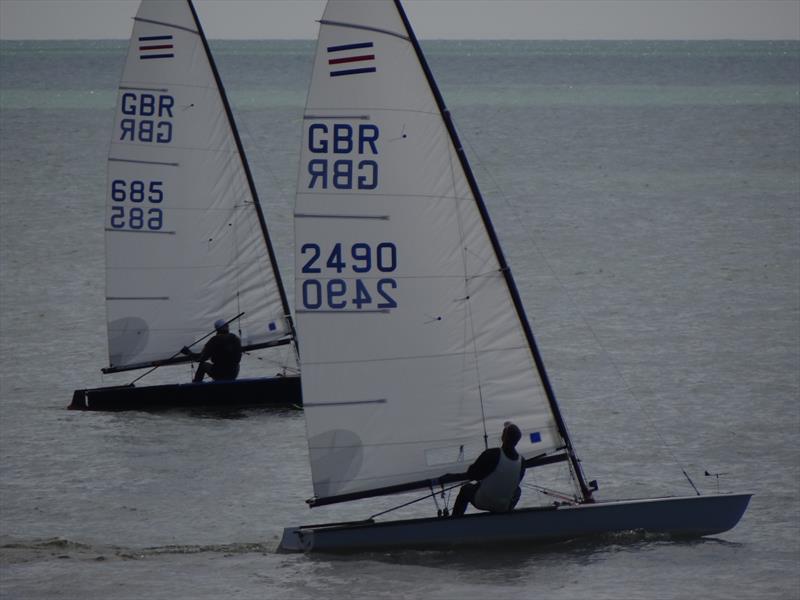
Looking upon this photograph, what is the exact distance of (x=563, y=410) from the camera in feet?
86.2

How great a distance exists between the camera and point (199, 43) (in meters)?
25.5

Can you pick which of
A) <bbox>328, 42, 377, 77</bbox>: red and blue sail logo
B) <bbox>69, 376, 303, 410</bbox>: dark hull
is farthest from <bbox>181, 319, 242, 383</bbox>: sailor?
<bbox>328, 42, 377, 77</bbox>: red and blue sail logo

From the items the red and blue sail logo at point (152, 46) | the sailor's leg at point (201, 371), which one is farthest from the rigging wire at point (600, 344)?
the red and blue sail logo at point (152, 46)

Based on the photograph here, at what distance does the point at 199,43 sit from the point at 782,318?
48.0ft

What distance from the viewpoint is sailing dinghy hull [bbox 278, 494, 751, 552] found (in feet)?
A: 56.0

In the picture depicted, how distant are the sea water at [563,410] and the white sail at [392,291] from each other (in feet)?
4.04

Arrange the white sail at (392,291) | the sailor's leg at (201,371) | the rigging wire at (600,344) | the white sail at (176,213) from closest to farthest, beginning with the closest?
the white sail at (392,291), the rigging wire at (600,344), the sailor's leg at (201,371), the white sail at (176,213)

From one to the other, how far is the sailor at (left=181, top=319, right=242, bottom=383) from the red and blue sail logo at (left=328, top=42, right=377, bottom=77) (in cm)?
848

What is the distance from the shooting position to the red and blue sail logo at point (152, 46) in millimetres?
25266

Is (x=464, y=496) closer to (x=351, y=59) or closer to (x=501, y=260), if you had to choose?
(x=501, y=260)

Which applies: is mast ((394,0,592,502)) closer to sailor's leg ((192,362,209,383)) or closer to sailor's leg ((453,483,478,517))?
sailor's leg ((453,483,478,517))

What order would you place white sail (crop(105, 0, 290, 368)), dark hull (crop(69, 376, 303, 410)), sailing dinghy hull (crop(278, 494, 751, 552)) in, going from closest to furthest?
sailing dinghy hull (crop(278, 494, 751, 552)) → dark hull (crop(69, 376, 303, 410)) → white sail (crop(105, 0, 290, 368))

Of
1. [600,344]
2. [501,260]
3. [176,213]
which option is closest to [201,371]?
[176,213]

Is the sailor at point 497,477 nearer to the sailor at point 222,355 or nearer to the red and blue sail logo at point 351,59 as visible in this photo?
the red and blue sail logo at point 351,59
